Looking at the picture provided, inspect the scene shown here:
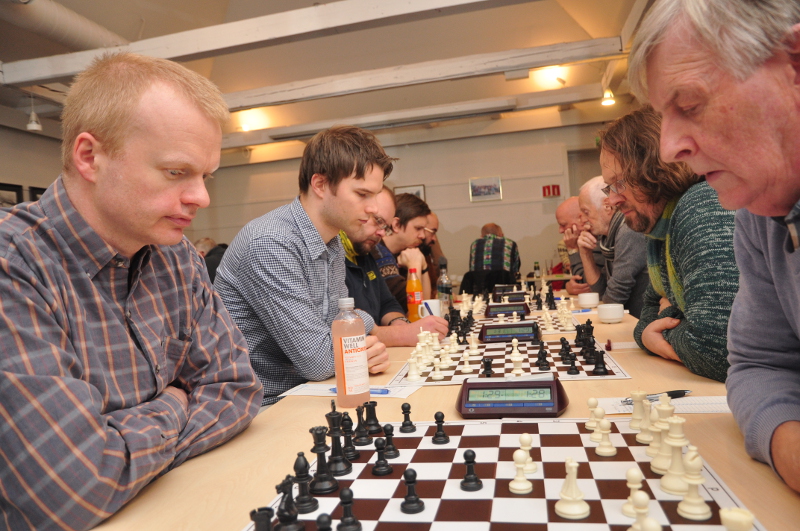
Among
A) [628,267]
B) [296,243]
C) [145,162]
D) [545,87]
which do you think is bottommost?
[628,267]

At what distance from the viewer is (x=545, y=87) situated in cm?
940

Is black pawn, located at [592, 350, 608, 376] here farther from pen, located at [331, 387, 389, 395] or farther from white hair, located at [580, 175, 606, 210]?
white hair, located at [580, 175, 606, 210]

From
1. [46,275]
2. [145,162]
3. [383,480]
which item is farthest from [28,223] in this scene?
[383,480]

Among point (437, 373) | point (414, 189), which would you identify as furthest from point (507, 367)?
point (414, 189)

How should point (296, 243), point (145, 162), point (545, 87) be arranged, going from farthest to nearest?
point (545, 87) < point (296, 243) < point (145, 162)

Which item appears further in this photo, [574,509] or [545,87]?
[545,87]

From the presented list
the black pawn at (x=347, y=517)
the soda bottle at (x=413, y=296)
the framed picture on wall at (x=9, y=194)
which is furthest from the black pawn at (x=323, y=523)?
the framed picture on wall at (x=9, y=194)

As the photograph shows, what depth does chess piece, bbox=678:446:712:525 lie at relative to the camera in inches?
30.9

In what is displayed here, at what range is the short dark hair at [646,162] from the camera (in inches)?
77.0

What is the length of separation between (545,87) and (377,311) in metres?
7.48

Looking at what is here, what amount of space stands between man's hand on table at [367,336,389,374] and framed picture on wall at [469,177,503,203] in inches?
333

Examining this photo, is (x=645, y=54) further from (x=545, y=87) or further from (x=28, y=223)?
(x=545, y=87)

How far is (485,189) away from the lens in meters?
10.1

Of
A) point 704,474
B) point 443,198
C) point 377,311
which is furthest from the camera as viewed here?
point 443,198
